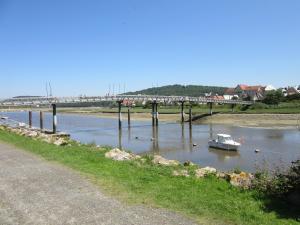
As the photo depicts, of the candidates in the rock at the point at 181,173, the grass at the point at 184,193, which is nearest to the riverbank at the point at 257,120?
the rock at the point at 181,173

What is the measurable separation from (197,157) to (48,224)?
85.5 ft

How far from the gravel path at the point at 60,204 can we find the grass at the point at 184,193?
53cm

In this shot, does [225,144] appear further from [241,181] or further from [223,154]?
[241,181]

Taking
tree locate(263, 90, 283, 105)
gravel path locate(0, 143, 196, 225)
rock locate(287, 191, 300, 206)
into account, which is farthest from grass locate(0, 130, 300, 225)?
tree locate(263, 90, 283, 105)

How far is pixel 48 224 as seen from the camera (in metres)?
8.73

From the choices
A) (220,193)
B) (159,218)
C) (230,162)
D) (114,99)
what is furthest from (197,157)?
(114,99)

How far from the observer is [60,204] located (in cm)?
1026

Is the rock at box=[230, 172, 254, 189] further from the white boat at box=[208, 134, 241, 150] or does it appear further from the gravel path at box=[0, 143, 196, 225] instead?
the white boat at box=[208, 134, 241, 150]

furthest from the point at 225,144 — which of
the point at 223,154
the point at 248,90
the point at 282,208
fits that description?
the point at 248,90

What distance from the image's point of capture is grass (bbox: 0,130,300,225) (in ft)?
29.5

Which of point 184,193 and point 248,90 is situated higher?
point 248,90

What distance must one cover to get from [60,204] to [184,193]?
10.7 feet

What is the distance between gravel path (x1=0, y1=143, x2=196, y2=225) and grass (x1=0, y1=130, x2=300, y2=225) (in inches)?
21.1

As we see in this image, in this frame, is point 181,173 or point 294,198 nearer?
point 294,198
